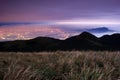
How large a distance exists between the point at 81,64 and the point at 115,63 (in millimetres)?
1507

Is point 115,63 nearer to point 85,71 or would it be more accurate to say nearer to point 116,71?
point 116,71

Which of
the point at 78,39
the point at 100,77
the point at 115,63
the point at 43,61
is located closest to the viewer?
the point at 100,77

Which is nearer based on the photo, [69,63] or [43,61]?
[69,63]

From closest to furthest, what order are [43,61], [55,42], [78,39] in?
[43,61]
[55,42]
[78,39]

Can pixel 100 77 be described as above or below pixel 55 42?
above

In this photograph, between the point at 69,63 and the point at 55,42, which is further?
the point at 55,42

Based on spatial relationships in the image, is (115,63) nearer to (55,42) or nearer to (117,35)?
(55,42)

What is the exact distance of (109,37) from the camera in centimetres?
12150

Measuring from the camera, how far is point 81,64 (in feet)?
30.9

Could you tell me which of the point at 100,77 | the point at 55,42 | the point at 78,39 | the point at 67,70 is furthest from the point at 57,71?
the point at 78,39

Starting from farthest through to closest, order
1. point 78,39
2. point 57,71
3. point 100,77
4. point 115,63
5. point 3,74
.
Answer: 1. point 78,39
2. point 115,63
3. point 57,71
4. point 100,77
5. point 3,74

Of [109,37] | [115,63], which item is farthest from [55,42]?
[115,63]

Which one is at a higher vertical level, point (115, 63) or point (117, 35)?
point (115, 63)

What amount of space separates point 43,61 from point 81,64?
46.2 inches
